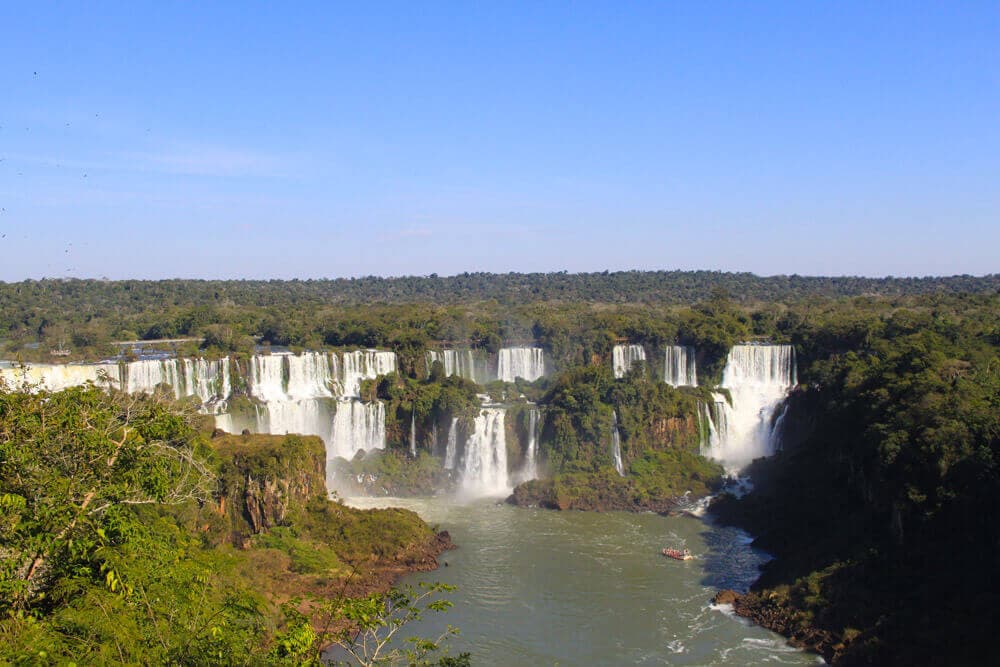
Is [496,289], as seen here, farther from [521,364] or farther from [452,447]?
[452,447]

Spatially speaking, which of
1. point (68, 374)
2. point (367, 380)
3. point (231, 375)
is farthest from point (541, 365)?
point (68, 374)

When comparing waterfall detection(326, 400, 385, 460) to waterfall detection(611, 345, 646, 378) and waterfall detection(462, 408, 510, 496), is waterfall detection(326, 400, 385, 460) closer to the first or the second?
waterfall detection(462, 408, 510, 496)

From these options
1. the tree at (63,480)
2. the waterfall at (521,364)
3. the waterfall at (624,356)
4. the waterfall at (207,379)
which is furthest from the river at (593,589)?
the waterfall at (624,356)

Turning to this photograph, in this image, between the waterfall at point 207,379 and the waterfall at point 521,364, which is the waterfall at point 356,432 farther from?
the waterfall at point 521,364

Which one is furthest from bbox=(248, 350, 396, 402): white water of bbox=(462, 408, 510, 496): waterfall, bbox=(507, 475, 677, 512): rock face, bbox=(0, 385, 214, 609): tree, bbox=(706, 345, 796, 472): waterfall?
bbox=(0, 385, 214, 609): tree

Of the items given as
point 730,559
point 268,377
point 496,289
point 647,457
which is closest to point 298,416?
point 268,377
